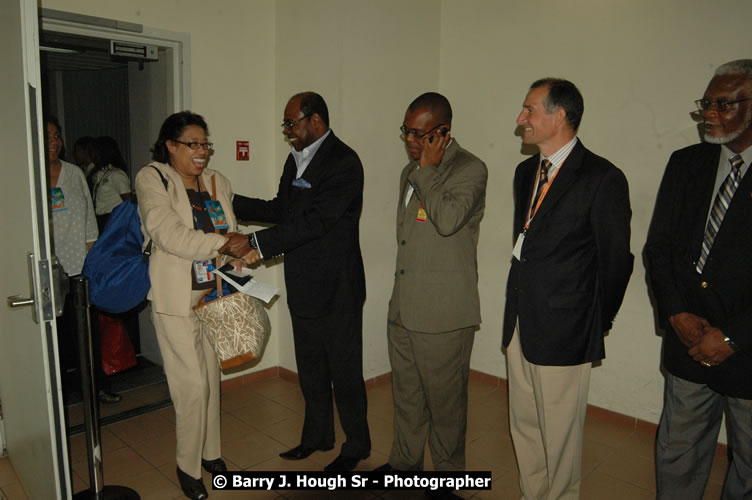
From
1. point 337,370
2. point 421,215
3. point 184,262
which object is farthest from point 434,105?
point 337,370

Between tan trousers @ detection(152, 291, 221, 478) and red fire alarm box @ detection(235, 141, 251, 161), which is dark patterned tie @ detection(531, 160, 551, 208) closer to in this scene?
tan trousers @ detection(152, 291, 221, 478)

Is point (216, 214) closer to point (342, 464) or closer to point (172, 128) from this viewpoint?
point (172, 128)

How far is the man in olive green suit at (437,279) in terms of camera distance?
2324mm

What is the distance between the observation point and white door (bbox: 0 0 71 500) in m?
1.64

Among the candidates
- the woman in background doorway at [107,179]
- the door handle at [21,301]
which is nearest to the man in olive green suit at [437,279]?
the door handle at [21,301]

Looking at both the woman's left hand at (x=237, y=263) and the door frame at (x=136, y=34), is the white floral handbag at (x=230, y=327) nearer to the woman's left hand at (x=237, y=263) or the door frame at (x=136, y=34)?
the woman's left hand at (x=237, y=263)

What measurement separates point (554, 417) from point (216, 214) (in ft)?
5.71

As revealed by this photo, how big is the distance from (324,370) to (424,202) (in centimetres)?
112

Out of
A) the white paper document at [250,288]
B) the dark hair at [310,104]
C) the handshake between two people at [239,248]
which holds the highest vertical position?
the dark hair at [310,104]

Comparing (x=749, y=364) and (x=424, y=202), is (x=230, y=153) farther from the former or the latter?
(x=749, y=364)

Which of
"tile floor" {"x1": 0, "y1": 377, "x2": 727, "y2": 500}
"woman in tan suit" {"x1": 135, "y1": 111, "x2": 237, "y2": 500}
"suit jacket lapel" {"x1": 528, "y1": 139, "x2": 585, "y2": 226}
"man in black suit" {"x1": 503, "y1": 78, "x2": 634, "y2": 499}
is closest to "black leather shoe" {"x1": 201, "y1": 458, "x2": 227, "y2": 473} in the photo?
"tile floor" {"x1": 0, "y1": 377, "x2": 727, "y2": 500}

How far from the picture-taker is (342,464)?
9.01 ft

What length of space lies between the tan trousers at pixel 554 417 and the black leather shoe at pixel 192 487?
4.90ft

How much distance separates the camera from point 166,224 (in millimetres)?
2283
